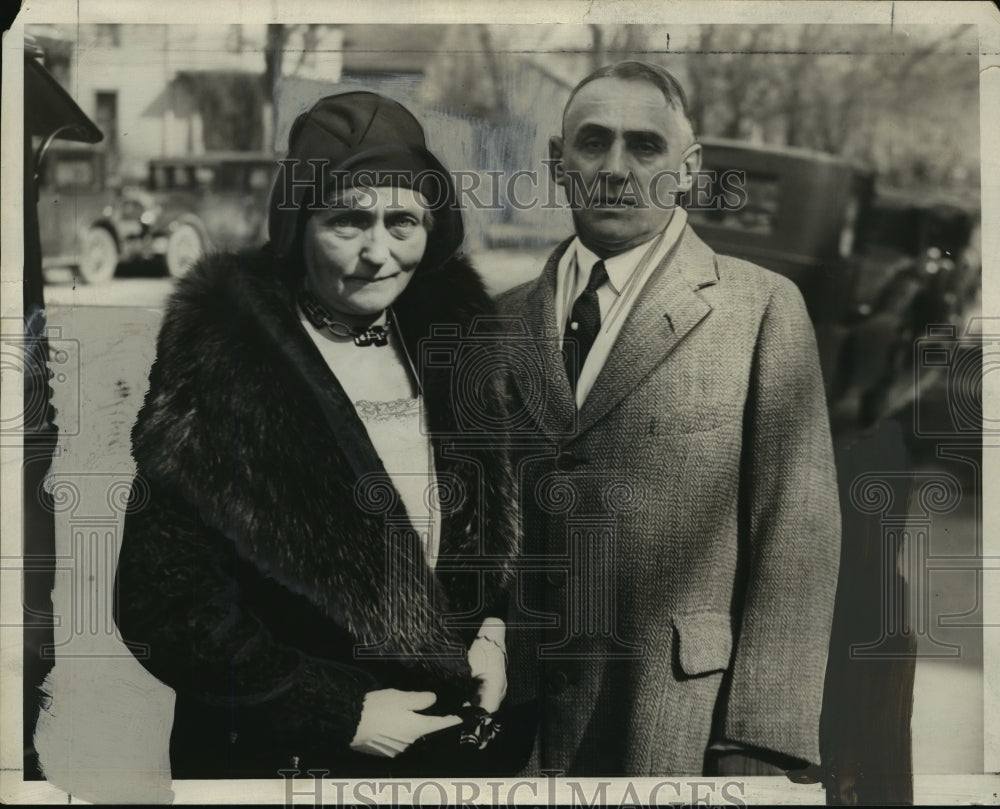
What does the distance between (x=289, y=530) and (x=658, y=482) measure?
1314 mm

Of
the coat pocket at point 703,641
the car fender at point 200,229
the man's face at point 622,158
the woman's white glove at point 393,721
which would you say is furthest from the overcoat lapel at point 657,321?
the car fender at point 200,229

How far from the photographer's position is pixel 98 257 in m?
4.17

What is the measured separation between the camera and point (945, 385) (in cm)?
421

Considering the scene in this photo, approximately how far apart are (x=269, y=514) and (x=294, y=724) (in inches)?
30.1

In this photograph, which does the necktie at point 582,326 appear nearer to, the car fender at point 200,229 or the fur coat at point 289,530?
the fur coat at point 289,530

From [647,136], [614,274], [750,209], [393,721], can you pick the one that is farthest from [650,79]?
[393,721]

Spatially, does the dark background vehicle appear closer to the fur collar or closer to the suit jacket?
the fur collar

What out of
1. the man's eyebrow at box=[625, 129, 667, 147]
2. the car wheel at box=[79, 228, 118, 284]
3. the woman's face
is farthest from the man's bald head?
the car wheel at box=[79, 228, 118, 284]

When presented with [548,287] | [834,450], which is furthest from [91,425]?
[834,450]

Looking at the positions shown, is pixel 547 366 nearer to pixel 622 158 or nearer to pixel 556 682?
pixel 622 158

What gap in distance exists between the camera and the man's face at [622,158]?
4.14 metres

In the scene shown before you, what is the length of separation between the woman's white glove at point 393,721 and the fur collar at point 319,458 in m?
0.13

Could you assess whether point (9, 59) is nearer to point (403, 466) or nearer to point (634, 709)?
point (403, 466)

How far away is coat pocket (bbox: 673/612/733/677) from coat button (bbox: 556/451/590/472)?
2.10 feet
